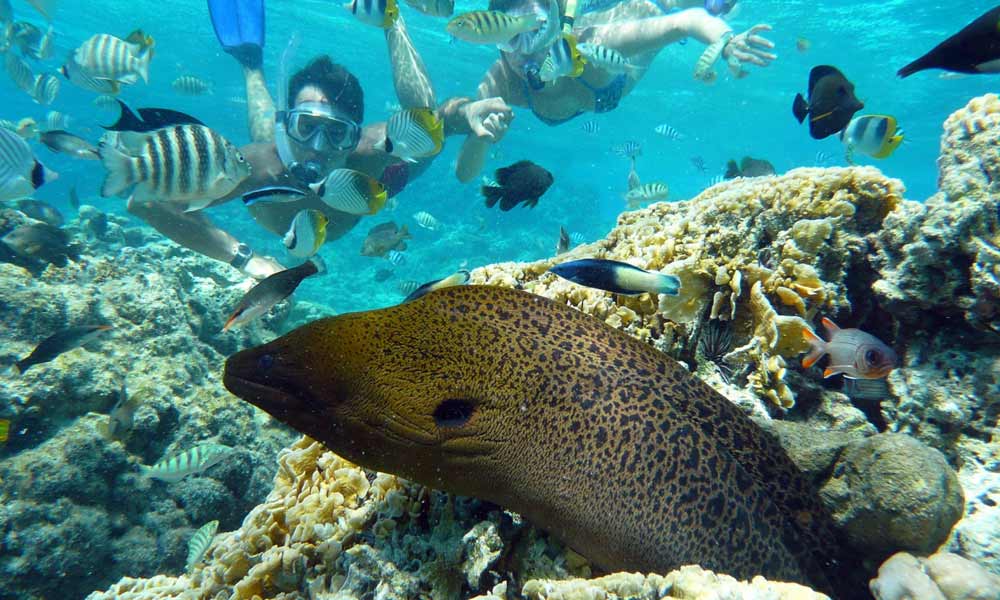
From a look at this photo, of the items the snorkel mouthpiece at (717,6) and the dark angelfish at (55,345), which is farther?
the snorkel mouthpiece at (717,6)

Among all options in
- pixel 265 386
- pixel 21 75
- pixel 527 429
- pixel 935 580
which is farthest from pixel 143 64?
pixel 935 580

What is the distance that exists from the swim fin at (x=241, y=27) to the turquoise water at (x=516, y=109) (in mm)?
8424

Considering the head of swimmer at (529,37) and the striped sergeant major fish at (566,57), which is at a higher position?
the head of swimmer at (529,37)

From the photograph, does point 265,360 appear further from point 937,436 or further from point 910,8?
point 910,8

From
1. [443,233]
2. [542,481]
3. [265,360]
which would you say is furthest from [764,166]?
[443,233]

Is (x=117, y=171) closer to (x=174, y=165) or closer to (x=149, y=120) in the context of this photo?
(x=174, y=165)

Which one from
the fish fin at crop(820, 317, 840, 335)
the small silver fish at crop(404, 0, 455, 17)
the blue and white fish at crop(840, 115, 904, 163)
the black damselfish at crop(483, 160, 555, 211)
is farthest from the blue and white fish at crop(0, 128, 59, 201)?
the blue and white fish at crop(840, 115, 904, 163)

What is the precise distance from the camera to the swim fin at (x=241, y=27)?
953 cm

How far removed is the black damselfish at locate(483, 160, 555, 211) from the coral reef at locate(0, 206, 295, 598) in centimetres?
440

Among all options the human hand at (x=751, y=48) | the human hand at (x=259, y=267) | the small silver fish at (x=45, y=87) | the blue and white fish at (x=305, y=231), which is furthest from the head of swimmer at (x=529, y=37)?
the small silver fish at (x=45, y=87)

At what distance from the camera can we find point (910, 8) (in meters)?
28.3

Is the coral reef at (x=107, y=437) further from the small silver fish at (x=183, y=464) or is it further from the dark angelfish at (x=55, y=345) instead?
the small silver fish at (x=183, y=464)

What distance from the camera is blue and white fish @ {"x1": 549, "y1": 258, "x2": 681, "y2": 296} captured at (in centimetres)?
225

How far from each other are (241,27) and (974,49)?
38.2ft
